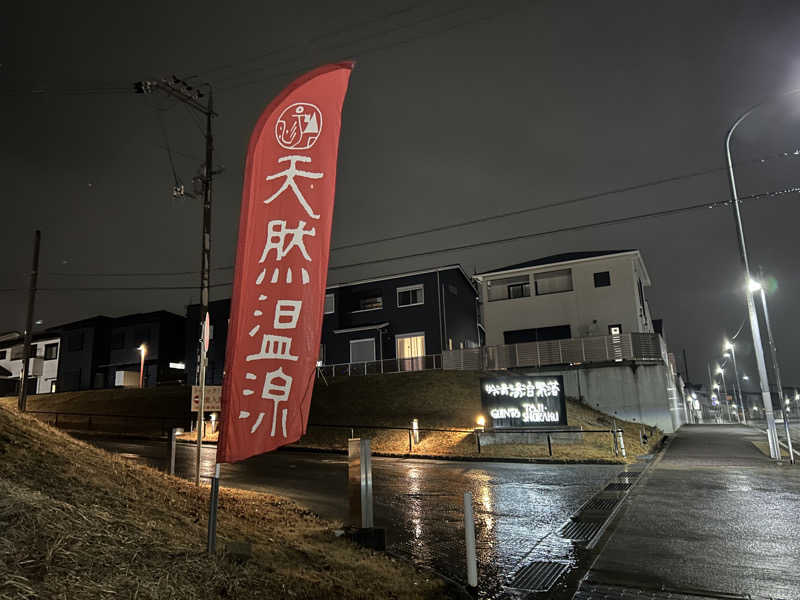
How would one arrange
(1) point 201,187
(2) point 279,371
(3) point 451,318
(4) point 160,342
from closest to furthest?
1. (2) point 279,371
2. (1) point 201,187
3. (3) point 451,318
4. (4) point 160,342

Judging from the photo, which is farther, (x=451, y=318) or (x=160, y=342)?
(x=160, y=342)

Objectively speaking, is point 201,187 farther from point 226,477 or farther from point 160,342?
point 160,342

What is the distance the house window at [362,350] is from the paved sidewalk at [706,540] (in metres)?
25.1

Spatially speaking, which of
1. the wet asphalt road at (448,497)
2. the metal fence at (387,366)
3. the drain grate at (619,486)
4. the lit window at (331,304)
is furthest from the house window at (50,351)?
the drain grate at (619,486)

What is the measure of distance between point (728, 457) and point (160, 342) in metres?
45.6

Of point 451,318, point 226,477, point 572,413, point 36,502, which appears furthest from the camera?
point 451,318

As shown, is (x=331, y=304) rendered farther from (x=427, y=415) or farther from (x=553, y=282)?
(x=427, y=415)

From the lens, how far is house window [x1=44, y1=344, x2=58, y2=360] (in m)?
52.4

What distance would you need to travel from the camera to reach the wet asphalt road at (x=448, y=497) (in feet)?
23.6

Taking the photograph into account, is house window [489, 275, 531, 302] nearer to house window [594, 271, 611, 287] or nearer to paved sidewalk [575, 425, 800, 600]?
house window [594, 271, 611, 287]

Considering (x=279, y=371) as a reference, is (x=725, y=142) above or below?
above

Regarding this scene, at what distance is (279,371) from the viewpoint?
5.17 meters

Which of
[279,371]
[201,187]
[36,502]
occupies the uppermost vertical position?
[201,187]

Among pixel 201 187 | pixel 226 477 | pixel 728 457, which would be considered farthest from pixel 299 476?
pixel 728 457
